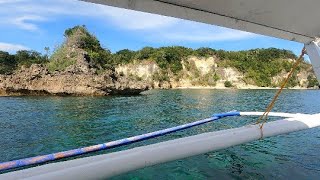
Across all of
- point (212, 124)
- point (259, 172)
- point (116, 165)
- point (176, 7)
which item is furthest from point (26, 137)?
point (176, 7)

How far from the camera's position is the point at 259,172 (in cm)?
994

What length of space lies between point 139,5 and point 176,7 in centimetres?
43

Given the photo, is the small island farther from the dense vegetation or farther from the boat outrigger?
the boat outrigger

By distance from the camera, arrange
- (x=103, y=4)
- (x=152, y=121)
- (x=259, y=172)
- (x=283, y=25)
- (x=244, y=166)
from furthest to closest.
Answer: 1. (x=152, y=121)
2. (x=244, y=166)
3. (x=259, y=172)
4. (x=283, y=25)
5. (x=103, y=4)

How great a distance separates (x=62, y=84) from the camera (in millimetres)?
53812

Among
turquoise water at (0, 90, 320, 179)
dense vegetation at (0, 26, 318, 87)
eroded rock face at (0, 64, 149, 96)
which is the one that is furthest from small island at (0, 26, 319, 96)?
turquoise water at (0, 90, 320, 179)

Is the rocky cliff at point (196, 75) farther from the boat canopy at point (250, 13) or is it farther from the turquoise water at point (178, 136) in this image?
the boat canopy at point (250, 13)

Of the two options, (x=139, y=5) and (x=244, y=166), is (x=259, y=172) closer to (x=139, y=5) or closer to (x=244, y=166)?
(x=244, y=166)

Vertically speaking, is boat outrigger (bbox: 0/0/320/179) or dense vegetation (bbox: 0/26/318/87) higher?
dense vegetation (bbox: 0/26/318/87)

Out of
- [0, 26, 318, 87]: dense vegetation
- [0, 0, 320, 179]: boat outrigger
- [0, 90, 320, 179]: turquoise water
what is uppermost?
[0, 26, 318, 87]: dense vegetation

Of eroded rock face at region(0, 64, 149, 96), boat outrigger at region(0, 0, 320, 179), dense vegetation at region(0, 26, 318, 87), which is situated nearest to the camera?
boat outrigger at region(0, 0, 320, 179)

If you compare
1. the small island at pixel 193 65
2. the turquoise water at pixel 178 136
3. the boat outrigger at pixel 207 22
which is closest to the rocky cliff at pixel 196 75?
the small island at pixel 193 65

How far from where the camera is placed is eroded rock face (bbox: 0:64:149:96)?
175 feet

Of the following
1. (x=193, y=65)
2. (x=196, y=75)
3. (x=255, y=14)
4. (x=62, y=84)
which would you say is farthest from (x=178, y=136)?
(x=193, y=65)
